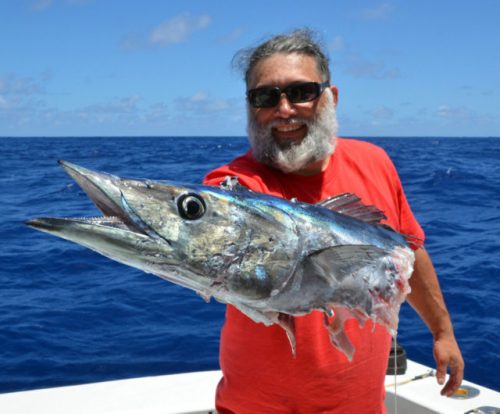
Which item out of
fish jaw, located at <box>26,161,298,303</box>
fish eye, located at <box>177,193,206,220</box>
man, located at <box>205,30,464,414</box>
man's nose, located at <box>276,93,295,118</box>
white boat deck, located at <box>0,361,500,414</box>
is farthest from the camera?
white boat deck, located at <box>0,361,500,414</box>

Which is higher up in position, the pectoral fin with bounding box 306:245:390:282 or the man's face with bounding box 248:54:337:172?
the man's face with bounding box 248:54:337:172

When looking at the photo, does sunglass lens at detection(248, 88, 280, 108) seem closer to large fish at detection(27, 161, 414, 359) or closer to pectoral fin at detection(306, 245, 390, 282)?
large fish at detection(27, 161, 414, 359)

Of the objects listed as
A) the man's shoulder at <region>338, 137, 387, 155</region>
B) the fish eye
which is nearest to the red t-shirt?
the man's shoulder at <region>338, 137, 387, 155</region>

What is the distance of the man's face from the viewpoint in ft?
8.48

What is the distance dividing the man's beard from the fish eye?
0.89m

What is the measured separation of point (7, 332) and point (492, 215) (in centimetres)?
1161

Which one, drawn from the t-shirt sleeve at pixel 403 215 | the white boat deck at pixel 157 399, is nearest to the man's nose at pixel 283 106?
the t-shirt sleeve at pixel 403 215

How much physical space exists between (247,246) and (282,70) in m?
1.10

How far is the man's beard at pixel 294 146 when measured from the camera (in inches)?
102

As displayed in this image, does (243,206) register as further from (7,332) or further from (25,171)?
(25,171)

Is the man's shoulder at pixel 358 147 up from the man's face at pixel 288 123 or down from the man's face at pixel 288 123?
down

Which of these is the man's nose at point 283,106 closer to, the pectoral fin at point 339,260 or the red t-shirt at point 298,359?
the red t-shirt at point 298,359

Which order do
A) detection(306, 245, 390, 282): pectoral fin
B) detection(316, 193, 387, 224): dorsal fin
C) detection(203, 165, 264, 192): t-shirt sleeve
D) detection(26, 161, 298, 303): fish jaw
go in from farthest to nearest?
detection(203, 165, 264, 192): t-shirt sleeve
detection(316, 193, 387, 224): dorsal fin
detection(306, 245, 390, 282): pectoral fin
detection(26, 161, 298, 303): fish jaw

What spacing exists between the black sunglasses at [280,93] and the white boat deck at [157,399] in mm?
2158
